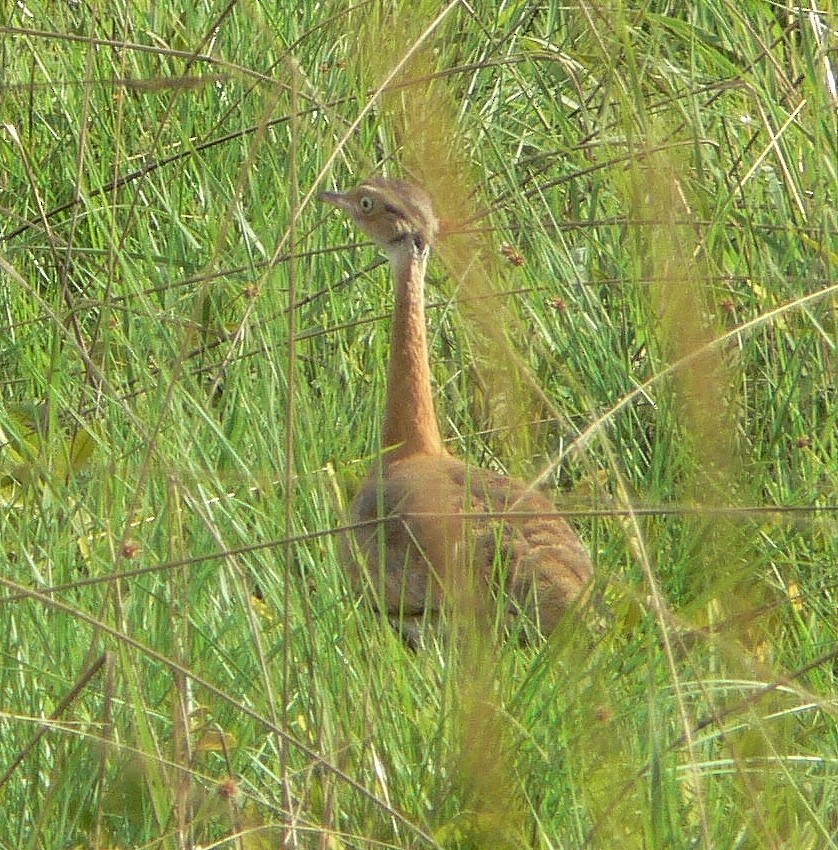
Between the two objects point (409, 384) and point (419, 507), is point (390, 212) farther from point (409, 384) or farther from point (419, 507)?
point (419, 507)

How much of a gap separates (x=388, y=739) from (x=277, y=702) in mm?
179

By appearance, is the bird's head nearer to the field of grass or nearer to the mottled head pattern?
the mottled head pattern

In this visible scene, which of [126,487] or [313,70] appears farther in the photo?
[313,70]

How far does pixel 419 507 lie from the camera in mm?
2582

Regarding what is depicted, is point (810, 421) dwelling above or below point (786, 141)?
below

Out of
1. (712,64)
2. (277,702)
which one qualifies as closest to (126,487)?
(277,702)

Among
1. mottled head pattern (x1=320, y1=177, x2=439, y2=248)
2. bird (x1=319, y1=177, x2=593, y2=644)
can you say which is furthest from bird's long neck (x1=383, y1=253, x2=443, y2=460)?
mottled head pattern (x1=320, y1=177, x2=439, y2=248)

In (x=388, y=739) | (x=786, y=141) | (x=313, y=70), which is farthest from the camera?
(x=313, y=70)

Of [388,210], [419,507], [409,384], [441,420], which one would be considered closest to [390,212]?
[388,210]

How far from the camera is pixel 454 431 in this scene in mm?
3188

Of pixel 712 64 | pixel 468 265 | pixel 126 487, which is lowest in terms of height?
pixel 126 487

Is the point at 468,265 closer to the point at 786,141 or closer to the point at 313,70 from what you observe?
the point at 786,141

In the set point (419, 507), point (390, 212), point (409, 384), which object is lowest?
point (419, 507)

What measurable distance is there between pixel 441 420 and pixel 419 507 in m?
0.69
